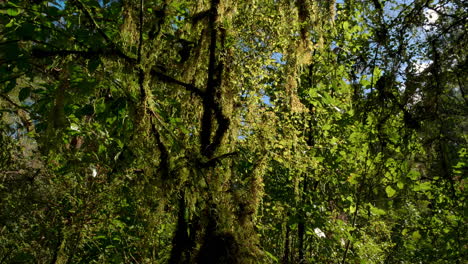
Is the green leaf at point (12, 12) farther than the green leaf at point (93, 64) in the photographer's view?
Yes

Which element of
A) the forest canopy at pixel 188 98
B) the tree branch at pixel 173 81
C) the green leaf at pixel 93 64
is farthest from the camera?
the tree branch at pixel 173 81

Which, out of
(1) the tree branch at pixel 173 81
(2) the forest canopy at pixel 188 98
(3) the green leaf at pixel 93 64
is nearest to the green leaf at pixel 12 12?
(2) the forest canopy at pixel 188 98

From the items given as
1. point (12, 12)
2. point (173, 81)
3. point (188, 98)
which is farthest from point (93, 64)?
point (12, 12)

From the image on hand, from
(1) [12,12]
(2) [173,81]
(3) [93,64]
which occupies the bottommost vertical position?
(3) [93,64]

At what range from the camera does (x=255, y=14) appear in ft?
11.8

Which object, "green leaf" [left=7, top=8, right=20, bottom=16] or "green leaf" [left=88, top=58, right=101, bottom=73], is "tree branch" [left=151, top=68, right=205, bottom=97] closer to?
"green leaf" [left=88, top=58, right=101, bottom=73]

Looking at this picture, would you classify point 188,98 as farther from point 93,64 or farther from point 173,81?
point 93,64

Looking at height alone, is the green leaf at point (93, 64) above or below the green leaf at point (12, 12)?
below

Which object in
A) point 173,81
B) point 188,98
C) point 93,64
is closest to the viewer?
point 93,64

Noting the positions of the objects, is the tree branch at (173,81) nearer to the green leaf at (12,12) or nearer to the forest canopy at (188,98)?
the forest canopy at (188,98)

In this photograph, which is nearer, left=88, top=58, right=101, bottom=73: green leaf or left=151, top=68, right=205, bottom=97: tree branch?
left=88, top=58, right=101, bottom=73: green leaf

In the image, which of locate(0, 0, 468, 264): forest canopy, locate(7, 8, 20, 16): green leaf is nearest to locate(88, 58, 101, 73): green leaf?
locate(0, 0, 468, 264): forest canopy

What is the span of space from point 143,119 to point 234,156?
696 millimetres

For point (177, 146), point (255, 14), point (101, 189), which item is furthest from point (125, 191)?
point (255, 14)
